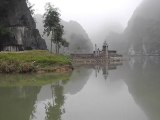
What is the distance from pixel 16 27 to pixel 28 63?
31.5m

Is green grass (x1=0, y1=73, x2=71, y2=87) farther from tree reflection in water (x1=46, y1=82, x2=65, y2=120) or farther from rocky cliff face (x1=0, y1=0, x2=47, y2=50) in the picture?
rocky cliff face (x1=0, y1=0, x2=47, y2=50)

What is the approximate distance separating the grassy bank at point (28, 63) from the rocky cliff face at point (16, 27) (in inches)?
928

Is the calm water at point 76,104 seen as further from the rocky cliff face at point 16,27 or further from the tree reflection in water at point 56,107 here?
the rocky cliff face at point 16,27

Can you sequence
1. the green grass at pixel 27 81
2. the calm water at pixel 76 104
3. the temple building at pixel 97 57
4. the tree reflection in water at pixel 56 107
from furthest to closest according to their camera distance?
1. the temple building at pixel 97 57
2. the green grass at pixel 27 81
3. the calm water at pixel 76 104
4. the tree reflection in water at pixel 56 107

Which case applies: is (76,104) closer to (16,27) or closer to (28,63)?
(28,63)

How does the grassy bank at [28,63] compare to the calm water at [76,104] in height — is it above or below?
above

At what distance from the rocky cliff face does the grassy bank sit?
23.6 metres

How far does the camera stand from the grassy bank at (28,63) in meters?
41.3

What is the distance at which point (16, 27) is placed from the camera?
237ft

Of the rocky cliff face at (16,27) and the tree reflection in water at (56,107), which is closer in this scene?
the tree reflection in water at (56,107)

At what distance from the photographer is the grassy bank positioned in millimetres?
41281

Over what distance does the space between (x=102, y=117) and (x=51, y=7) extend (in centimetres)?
6628

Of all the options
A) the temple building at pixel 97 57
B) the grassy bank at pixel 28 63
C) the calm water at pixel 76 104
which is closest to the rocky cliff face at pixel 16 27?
the temple building at pixel 97 57

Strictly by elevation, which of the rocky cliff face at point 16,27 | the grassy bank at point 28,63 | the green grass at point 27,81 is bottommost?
Answer: the green grass at point 27,81
